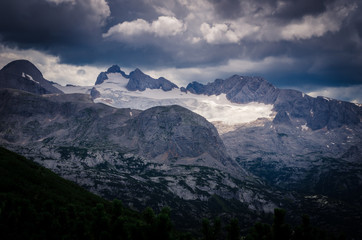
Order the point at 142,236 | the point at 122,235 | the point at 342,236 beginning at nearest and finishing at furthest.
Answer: the point at 142,236 → the point at 122,235 → the point at 342,236

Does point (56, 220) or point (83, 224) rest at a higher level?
point (83, 224)

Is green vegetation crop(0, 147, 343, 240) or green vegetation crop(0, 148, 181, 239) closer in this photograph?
green vegetation crop(0, 148, 181, 239)

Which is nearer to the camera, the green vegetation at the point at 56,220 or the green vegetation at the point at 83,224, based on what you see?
the green vegetation at the point at 56,220

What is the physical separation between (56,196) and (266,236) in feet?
387

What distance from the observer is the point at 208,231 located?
153375 millimetres

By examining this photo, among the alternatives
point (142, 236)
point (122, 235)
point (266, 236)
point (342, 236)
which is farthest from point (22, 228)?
point (342, 236)

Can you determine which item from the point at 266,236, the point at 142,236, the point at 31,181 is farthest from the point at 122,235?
the point at 31,181

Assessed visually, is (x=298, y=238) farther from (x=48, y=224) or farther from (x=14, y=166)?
(x=14, y=166)

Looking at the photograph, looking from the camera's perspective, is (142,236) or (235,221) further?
(235,221)

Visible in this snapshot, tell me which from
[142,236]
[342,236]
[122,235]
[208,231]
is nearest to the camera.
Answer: [142,236]

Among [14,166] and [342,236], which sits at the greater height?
[14,166]

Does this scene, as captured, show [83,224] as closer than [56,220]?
Yes

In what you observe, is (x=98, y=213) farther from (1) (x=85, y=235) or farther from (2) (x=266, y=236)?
(2) (x=266, y=236)

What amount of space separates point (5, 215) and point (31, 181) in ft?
190
